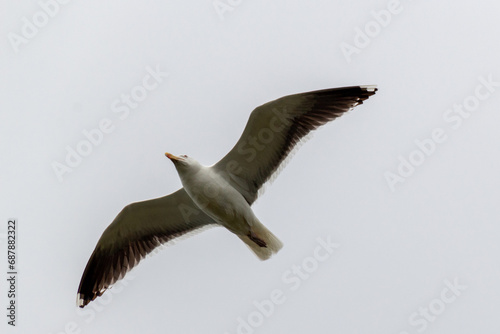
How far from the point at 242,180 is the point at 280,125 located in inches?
32.7

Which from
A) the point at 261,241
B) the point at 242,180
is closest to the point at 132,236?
the point at 242,180

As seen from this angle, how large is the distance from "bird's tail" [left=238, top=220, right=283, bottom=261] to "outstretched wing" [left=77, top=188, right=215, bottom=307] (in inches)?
28.9

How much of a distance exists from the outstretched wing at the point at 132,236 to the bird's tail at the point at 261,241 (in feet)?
2.41

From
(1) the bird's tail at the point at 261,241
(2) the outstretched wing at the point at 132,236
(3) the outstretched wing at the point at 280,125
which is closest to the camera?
(3) the outstretched wing at the point at 280,125

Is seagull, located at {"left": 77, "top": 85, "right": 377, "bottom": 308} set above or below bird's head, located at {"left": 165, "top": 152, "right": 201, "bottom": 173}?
below

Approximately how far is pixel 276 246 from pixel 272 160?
3.29 feet

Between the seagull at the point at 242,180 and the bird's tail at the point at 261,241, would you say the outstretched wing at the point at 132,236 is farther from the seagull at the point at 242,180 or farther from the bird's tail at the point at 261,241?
the bird's tail at the point at 261,241

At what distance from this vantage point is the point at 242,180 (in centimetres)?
923

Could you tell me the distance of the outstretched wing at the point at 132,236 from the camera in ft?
31.3

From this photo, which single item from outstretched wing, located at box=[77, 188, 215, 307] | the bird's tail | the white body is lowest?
the bird's tail

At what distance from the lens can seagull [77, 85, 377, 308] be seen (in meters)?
8.83

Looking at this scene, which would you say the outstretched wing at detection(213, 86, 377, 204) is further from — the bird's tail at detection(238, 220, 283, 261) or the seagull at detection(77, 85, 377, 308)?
the bird's tail at detection(238, 220, 283, 261)

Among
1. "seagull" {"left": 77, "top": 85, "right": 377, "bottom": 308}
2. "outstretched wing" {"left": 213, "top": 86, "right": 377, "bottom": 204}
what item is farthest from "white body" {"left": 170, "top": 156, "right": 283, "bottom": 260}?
"outstretched wing" {"left": 213, "top": 86, "right": 377, "bottom": 204}

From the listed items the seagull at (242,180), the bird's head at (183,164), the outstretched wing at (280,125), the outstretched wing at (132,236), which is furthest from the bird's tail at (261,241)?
the bird's head at (183,164)
